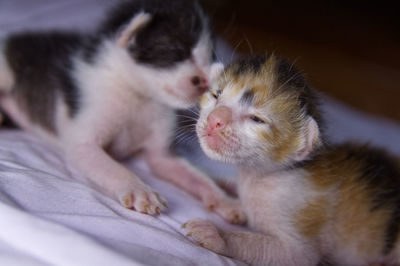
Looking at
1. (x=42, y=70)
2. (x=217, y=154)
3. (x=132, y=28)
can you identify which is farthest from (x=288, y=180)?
(x=42, y=70)

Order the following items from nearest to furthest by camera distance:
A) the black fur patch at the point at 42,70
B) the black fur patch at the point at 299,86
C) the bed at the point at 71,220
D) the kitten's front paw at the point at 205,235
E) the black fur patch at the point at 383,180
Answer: the bed at the point at 71,220
the kitten's front paw at the point at 205,235
the black fur patch at the point at 299,86
the black fur patch at the point at 383,180
the black fur patch at the point at 42,70

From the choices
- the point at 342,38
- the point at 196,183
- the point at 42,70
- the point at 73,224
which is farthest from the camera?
the point at 342,38

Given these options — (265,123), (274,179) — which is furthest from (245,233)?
(265,123)

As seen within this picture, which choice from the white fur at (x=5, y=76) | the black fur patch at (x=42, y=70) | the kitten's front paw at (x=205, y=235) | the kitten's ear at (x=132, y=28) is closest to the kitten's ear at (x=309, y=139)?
the kitten's front paw at (x=205, y=235)

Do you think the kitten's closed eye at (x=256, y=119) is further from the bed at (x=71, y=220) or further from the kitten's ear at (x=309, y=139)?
the bed at (x=71, y=220)

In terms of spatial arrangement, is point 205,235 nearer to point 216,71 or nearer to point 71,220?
point 71,220

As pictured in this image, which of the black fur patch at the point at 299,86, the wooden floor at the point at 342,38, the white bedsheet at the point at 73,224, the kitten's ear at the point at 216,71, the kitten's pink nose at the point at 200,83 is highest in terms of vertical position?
the wooden floor at the point at 342,38

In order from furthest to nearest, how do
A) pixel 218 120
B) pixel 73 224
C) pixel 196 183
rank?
pixel 196 183 → pixel 218 120 → pixel 73 224

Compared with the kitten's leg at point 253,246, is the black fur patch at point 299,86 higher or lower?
higher
